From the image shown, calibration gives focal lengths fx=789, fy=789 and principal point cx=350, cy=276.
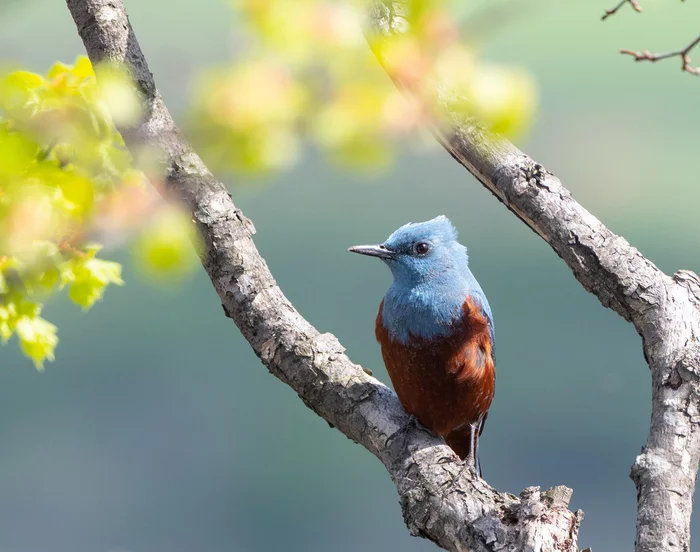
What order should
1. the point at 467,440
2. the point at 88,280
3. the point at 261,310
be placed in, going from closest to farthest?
1. the point at 261,310
2. the point at 88,280
3. the point at 467,440

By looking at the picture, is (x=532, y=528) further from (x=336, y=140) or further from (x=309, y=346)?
(x=336, y=140)

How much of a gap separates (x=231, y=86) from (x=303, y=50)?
18cm

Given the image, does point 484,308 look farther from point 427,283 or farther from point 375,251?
point 375,251

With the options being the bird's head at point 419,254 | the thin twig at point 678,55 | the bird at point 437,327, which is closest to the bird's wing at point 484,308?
the bird at point 437,327

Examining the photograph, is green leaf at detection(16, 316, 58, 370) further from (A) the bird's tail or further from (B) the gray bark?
(A) the bird's tail

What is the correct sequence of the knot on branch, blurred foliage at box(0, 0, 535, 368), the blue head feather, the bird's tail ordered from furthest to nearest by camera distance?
the bird's tail → the blue head feather → the knot on branch → blurred foliage at box(0, 0, 535, 368)

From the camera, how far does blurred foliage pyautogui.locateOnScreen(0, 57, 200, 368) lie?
1900mm

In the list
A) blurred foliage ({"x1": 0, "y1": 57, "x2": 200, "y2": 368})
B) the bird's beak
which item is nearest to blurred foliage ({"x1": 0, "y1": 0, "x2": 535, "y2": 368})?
blurred foliage ({"x1": 0, "y1": 57, "x2": 200, "y2": 368})

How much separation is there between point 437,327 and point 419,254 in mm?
329

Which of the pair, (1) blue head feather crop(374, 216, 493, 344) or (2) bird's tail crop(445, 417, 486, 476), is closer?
(1) blue head feather crop(374, 216, 493, 344)

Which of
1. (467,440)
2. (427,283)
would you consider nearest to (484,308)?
(427,283)

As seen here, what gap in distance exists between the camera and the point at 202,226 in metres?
2.73

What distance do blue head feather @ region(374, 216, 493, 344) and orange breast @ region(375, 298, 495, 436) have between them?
4 cm

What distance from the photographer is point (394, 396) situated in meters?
2.80
